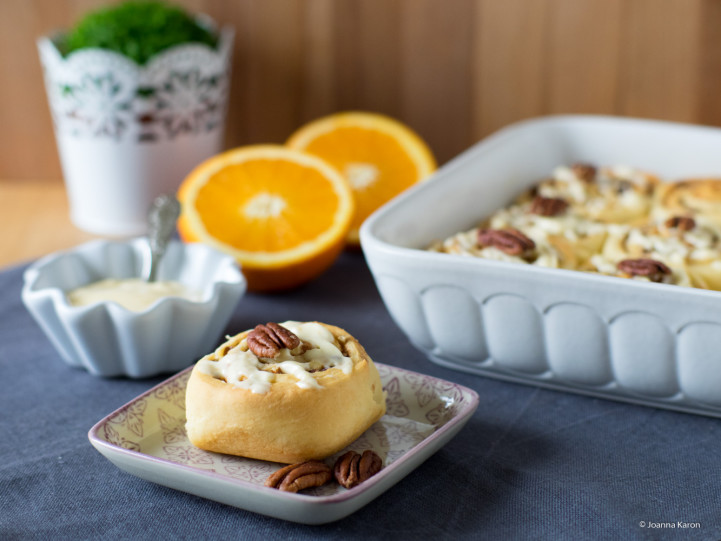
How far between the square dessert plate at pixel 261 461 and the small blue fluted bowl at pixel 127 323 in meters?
0.12

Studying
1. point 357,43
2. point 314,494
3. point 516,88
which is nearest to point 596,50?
point 516,88

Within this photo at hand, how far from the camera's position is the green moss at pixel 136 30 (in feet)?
5.15

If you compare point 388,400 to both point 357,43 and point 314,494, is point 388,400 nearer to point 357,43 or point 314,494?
point 314,494

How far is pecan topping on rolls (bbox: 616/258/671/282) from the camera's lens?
1.07m

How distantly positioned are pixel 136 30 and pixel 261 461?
1.01 metres

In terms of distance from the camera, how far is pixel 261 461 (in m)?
0.89

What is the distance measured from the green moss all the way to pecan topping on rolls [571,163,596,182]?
2.53ft

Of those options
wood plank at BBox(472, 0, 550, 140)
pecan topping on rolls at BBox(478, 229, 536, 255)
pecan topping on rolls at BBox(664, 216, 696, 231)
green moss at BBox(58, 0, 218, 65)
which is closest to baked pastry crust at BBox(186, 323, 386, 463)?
pecan topping on rolls at BBox(478, 229, 536, 255)

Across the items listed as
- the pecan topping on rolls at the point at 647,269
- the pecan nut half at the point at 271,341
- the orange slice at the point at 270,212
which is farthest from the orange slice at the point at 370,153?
the pecan nut half at the point at 271,341

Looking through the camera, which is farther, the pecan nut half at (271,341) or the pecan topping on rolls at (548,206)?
the pecan topping on rolls at (548,206)

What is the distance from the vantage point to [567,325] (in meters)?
1.00

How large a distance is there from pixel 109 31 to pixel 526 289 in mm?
995

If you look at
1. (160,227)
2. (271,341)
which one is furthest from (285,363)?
(160,227)

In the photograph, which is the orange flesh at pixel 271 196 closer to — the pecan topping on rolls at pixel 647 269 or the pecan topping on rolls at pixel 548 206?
the pecan topping on rolls at pixel 548 206
